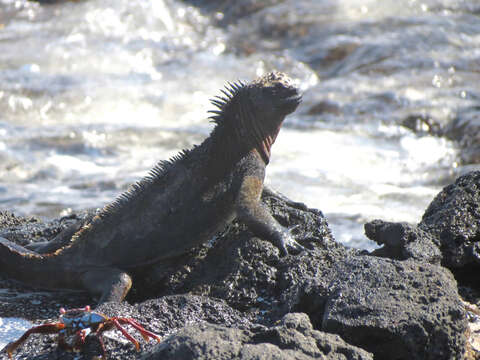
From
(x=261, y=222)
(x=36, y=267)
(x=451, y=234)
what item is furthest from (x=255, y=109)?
(x=36, y=267)

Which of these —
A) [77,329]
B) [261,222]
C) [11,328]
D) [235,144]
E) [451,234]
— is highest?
[235,144]

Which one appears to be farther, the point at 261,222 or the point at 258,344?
the point at 261,222

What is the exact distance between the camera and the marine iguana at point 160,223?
14.1 feet

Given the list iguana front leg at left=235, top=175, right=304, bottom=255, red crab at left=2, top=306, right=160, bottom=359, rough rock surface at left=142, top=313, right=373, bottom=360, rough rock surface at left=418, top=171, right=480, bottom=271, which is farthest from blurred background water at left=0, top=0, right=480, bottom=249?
red crab at left=2, top=306, right=160, bottom=359

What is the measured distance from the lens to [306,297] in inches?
143

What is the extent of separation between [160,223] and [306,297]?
117 centimetres

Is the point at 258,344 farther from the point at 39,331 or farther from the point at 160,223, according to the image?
the point at 160,223

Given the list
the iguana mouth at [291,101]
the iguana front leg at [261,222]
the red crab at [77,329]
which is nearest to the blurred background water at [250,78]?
the iguana mouth at [291,101]

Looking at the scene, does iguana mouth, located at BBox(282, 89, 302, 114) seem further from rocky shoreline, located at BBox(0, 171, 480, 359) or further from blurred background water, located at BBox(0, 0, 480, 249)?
blurred background water, located at BBox(0, 0, 480, 249)

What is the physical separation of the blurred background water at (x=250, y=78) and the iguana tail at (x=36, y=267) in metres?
3.78

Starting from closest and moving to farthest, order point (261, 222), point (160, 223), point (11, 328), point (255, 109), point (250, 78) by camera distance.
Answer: point (11, 328), point (261, 222), point (160, 223), point (255, 109), point (250, 78)

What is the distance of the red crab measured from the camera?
3.01 m

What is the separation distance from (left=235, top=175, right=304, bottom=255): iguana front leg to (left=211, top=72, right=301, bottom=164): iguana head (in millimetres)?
442

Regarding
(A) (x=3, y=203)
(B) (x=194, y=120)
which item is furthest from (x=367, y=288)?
(B) (x=194, y=120)
